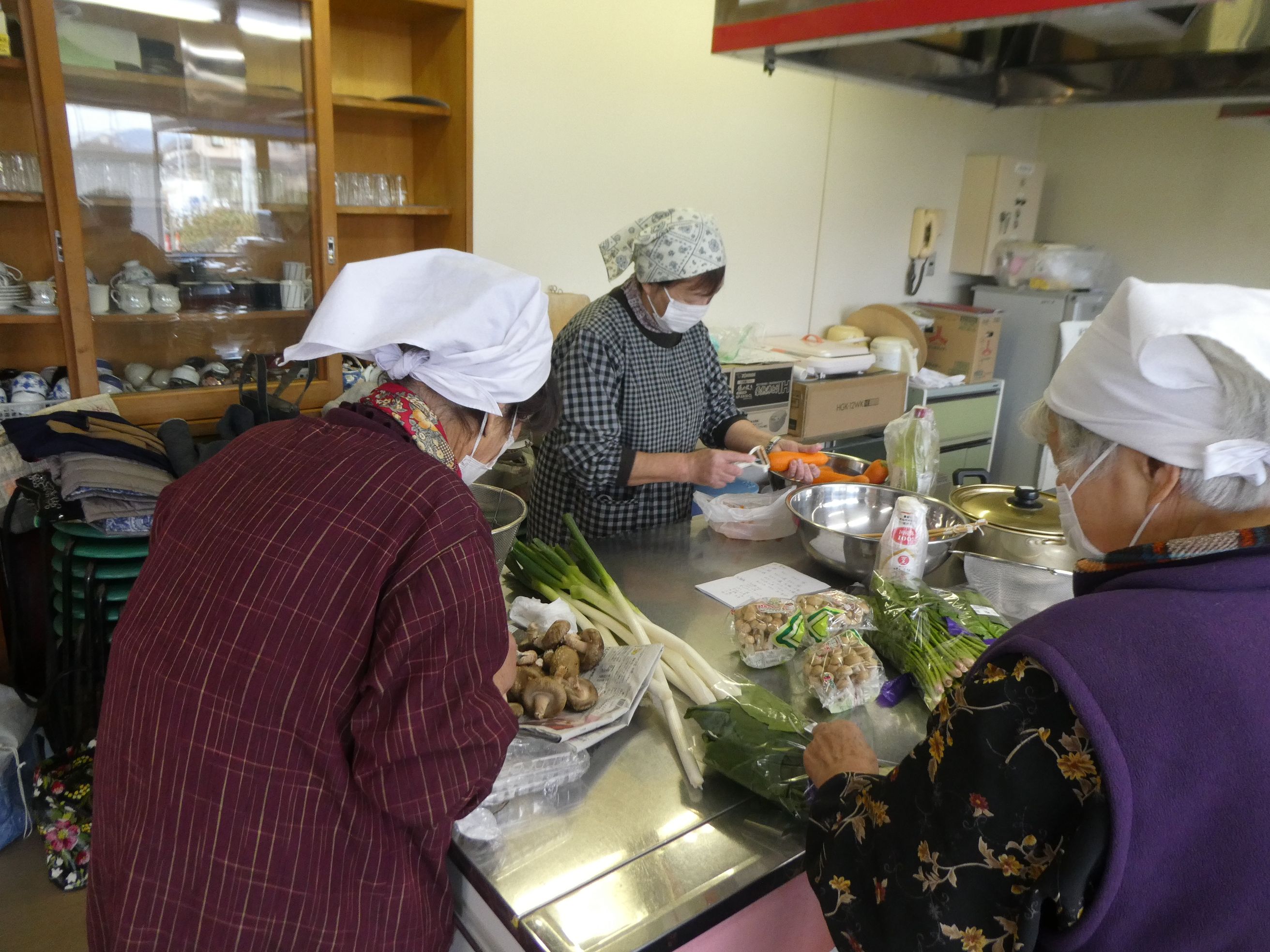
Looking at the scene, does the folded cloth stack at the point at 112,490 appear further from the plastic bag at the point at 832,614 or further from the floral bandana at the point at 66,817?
the plastic bag at the point at 832,614

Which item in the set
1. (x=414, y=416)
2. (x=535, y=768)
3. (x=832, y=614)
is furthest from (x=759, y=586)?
(x=414, y=416)

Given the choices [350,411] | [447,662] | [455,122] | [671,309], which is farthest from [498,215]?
[447,662]

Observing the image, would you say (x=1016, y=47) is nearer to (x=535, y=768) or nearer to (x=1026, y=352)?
(x=535, y=768)

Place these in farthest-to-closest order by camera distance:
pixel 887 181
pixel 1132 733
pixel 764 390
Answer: pixel 887 181 → pixel 764 390 → pixel 1132 733

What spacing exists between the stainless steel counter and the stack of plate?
7.45 feet

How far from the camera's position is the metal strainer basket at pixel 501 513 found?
1.52m

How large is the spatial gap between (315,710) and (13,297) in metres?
2.20

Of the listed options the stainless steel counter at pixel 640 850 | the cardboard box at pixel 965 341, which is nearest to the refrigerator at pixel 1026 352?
the cardboard box at pixel 965 341

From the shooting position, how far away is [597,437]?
81.8 inches

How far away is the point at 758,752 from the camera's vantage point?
111 centimetres

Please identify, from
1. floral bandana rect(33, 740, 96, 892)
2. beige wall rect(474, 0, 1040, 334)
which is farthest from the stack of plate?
beige wall rect(474, 0, 1040, 334)

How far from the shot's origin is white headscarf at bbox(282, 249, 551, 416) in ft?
3.60

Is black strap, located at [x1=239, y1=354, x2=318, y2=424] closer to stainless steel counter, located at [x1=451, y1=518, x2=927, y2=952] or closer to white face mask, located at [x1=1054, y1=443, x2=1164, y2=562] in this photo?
stainless steel counter, located at [x1=451, y1=518, x2=927, y2=952]

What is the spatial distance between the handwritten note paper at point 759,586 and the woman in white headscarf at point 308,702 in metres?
0.77
